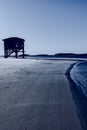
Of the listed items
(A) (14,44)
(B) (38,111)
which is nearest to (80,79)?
(B) (38,111)

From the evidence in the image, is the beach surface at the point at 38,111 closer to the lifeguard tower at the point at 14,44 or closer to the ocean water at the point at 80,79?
the ocean water at the point at 80,79

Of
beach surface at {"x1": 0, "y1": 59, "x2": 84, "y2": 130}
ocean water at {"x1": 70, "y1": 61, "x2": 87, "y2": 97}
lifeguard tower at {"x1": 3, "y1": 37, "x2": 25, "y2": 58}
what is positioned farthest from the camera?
lifeguard tower at {"x1": 3, "y1": 37, "x2": 25, "y2": 58}

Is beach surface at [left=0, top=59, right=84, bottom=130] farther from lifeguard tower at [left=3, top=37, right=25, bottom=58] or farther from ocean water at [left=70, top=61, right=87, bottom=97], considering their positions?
lifeguard tower at [left=3, top=37, right=25, bottom=58]

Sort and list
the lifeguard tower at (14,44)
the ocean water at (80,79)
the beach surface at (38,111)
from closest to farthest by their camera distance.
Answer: the beach surface at (38,111) → the ocean water at (80,79) → the lifeguard tower at (14,44)

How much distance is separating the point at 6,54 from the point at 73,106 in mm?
58743

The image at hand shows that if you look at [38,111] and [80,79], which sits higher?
[38,111]

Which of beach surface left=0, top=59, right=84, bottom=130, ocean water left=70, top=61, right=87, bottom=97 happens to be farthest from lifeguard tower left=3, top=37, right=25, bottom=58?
beach surface left=0, top=59, right=84, bottom=130

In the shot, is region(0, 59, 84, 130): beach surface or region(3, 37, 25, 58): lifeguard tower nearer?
region(0, 59, 84, 130): beach surface

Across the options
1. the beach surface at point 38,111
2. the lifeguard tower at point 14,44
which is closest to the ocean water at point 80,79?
the beach surface at point 38,111

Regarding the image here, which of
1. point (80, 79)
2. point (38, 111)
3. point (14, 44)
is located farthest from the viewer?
point (14, 44)

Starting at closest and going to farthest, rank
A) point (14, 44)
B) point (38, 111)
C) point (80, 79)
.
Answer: point (38, 111) → point (80, 79) → point (14, 44)

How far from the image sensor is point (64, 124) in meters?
5.81

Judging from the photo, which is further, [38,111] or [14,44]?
[14,44]

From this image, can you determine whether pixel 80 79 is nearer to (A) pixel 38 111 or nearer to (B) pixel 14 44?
(A) pixel 38 111
